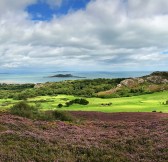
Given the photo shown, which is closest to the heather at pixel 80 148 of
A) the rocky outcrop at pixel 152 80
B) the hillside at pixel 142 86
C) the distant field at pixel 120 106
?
the distant field at pixel 120 106

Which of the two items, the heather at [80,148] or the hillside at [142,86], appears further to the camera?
the hillside at [142,86]

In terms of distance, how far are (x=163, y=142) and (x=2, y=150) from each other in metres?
7.83

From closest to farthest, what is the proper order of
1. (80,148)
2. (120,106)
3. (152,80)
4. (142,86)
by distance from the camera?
(80,148), (120,106), (142,86), (152,80)

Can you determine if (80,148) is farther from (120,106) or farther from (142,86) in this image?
(142,86)

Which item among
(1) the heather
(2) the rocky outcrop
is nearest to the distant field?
(1) the heather

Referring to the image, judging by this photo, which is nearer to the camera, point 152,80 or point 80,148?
point 80,148

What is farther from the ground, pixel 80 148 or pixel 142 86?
pixel 142 86

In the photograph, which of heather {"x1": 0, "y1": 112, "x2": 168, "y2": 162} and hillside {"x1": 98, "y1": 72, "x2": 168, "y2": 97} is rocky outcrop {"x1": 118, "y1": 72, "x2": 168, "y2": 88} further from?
heather {"x1": 0, "y1": 112, "x2": 168, "y2": 162}

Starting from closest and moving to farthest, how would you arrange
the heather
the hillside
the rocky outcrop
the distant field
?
the heather, the distant field, the hillside, the rocky outcrop

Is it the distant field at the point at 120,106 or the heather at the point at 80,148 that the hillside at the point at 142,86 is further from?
the heather at the point at 80,148

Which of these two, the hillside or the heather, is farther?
the hillside

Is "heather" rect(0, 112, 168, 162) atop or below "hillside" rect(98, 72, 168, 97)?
below

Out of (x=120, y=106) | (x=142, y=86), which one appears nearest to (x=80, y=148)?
(x=120, y=106)

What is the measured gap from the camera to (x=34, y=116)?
2878 cm
